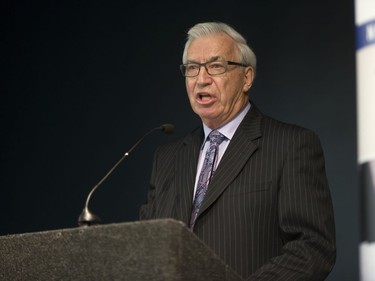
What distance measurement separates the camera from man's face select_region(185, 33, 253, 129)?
3033 mm

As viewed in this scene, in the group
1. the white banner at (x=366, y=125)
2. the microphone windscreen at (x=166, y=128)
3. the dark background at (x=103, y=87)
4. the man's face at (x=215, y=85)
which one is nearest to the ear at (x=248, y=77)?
the man's face at (x=215, y=85)

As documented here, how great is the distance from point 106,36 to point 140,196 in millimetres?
985

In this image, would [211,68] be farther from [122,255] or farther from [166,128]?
[122,255]

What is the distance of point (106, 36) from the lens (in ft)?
15.9

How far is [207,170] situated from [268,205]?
31 cm

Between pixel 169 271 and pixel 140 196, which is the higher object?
pixel 169 271

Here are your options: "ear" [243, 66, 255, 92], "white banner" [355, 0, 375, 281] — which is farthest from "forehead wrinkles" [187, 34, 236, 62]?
"white banner" [355, 0, 375, 281]

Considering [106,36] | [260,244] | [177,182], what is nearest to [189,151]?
[177,182]

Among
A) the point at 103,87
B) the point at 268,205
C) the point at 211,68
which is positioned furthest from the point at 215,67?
the point at 103,87

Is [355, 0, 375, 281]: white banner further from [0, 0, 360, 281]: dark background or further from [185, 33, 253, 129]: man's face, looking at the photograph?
[185, 33, 253, 129]: man's face

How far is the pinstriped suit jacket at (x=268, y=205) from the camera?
8.60 feet

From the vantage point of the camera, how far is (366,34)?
3.72 metres

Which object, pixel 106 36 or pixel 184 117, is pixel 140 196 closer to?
pixel 184 117

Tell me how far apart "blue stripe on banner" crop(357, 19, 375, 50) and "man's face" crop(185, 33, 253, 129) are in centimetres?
86
